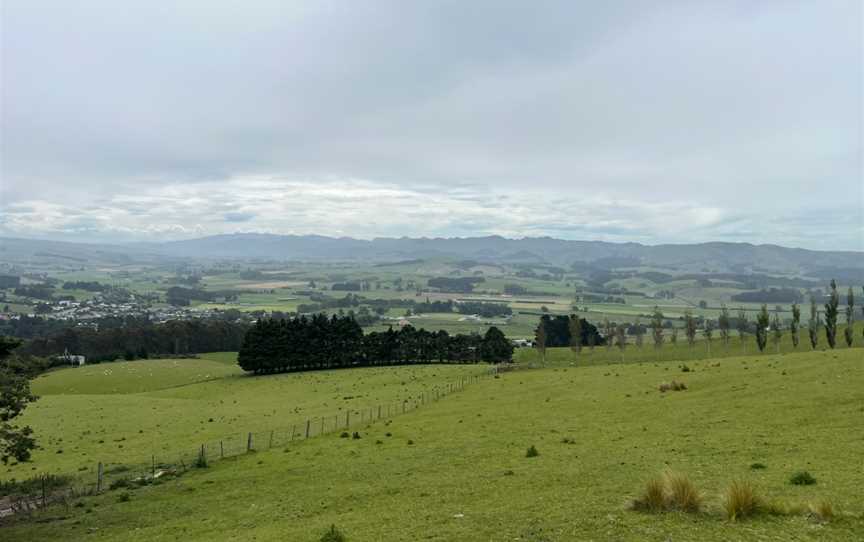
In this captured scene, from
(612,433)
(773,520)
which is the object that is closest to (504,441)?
(612,433)

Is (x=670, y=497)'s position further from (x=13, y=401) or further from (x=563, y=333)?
(x=563, y=333)

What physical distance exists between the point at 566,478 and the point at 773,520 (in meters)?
8.30

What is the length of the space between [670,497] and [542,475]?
7.43m

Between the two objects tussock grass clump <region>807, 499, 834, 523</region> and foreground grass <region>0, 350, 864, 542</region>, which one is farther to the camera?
foreground grass <region>0, 350, 864, 542</region>

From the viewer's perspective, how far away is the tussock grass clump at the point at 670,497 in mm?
14402

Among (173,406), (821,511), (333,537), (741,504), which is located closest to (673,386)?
(821,511)

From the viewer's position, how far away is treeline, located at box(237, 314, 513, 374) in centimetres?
9781

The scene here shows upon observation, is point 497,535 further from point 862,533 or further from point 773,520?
point 862,533

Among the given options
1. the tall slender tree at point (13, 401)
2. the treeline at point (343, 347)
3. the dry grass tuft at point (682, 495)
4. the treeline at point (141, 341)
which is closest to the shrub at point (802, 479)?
the dry grass tuft at point (682, 495)

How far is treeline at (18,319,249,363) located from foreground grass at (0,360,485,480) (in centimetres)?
3981

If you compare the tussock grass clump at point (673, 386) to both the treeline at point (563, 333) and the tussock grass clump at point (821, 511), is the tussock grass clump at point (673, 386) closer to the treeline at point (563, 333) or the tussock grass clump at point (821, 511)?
the tussock grass clump at point (821, 511)

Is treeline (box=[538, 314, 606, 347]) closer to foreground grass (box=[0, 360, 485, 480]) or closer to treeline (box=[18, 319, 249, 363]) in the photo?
foreground grass (box=[0, 360, 485, 480])

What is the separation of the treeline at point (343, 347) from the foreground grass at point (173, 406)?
6783 millimetres

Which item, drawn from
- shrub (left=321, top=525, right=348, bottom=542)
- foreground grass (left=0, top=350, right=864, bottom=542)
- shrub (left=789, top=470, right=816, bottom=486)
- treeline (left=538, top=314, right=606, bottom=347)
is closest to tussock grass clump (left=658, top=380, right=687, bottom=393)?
foreground grass (left=0, top=350, right=864, bottom=542)
